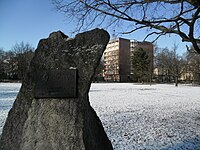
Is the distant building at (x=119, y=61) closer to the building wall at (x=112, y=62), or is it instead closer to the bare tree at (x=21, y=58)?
the building wall at (x=112, y=62)

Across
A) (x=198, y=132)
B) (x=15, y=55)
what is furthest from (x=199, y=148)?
(x=15, y=55)

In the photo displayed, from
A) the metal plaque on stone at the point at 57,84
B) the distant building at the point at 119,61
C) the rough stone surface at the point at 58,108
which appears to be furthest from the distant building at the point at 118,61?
the metal plaque on stone at the point at 57,84

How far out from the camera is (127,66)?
73000 millimetres

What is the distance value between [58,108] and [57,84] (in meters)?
0.36

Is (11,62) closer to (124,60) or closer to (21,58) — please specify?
(21,58)

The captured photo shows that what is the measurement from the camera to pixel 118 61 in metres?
70.2

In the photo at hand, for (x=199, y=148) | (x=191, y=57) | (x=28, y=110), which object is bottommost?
(x=199, y=148)

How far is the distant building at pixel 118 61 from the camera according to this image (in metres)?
69.9

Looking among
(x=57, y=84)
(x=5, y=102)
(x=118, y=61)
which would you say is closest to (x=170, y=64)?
(x=118, y=61)

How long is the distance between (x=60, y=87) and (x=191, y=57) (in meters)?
41.4

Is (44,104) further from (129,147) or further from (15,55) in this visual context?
(15,55)

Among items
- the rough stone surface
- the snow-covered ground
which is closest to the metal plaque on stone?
the rough stone surface

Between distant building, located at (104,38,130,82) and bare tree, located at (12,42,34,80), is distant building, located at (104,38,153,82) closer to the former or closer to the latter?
distant building, located at (104,38,130,82)

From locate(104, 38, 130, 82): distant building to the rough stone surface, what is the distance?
6592 centimetres
